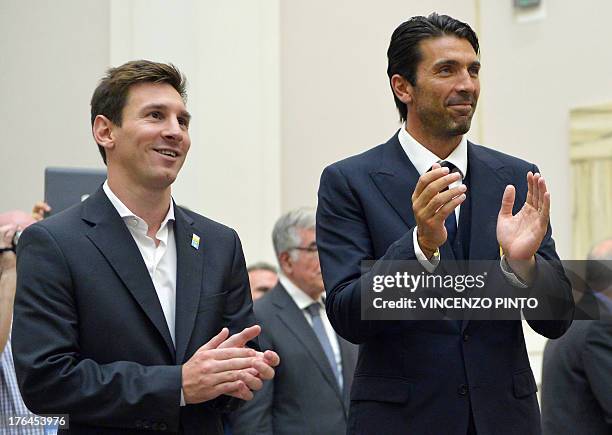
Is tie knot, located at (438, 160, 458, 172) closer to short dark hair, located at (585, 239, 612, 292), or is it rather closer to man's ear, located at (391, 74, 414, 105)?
man's ear, located at (391, 74, 414, 105)

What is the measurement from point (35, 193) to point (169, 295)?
419 centimetres

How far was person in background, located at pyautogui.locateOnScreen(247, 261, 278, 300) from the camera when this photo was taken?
6656 millimetres

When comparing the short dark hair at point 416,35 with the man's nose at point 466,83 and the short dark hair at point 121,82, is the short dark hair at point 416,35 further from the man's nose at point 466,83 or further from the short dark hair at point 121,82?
the short dark hair at point 121,82

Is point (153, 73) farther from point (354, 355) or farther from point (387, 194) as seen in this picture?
point (354, 355)

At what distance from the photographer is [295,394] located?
193 inches

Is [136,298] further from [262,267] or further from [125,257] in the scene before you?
[262,267]

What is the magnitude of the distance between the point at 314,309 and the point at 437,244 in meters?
2.64

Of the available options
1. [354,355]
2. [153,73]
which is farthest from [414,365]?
[354,355]

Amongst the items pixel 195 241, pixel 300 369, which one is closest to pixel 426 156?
pixel 195 241

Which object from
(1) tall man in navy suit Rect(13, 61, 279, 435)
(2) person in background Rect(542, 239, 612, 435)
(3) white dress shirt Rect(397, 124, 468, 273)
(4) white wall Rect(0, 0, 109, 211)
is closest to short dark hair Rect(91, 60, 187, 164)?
(1) tall man in navy suit Rect(13, 61, 279, 435)

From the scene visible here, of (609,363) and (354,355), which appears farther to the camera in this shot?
(354,355)

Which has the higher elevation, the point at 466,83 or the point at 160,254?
the point at 466,83

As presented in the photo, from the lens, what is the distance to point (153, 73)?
11.0 ft

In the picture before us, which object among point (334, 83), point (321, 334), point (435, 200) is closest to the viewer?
point (435, 200)
